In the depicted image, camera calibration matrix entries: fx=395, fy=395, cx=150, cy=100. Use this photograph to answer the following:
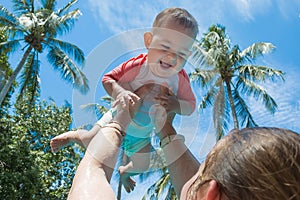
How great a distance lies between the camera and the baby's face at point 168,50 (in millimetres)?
1638

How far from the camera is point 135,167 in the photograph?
1.96m

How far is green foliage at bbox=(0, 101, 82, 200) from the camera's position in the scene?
13.4 m

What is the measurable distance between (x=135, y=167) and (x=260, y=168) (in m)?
1.21

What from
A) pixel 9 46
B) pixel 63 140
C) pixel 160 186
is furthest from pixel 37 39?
pixel 63 140

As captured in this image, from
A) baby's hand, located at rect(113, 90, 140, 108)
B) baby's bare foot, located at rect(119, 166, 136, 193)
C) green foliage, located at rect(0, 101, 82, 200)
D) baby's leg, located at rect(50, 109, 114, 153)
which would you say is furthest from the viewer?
green foliage, located at rect(0, 101, 82, 200)

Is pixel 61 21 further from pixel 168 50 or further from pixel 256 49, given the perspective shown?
pixel 168 50

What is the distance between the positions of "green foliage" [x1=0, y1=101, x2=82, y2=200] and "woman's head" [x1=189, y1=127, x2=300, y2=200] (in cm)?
1297

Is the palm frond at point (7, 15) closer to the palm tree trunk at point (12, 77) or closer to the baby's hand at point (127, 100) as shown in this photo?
the palm tree trunk at point (12, 77)

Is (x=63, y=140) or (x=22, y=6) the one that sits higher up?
(x=22, y=6)

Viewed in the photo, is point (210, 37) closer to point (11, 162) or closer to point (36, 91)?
point (36, 91)

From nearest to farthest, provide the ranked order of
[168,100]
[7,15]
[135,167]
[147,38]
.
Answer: [168,100]
[147,38]
[135,167]
[7,15]

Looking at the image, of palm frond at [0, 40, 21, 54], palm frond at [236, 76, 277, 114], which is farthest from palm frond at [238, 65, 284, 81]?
palm frond at [0, 40, 21, 54]

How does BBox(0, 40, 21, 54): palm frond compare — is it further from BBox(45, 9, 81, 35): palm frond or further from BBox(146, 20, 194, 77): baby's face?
BBox(146, 20, 194, 77): baby's face

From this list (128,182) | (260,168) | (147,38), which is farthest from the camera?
(128,182)
